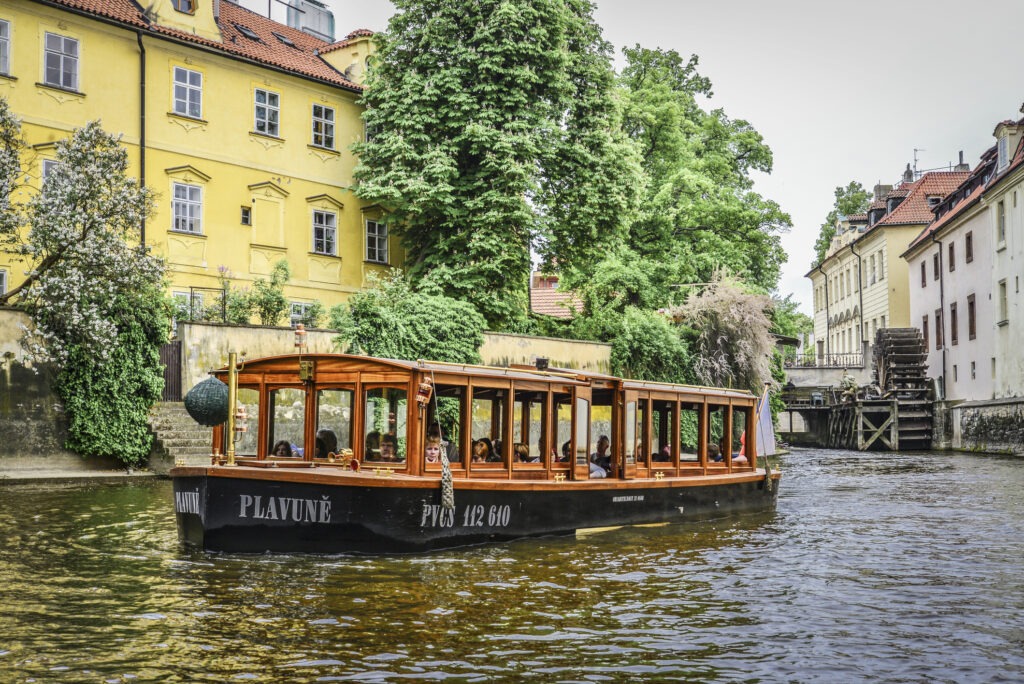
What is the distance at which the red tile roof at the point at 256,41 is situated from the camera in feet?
92.1

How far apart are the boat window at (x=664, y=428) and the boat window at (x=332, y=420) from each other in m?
6.34

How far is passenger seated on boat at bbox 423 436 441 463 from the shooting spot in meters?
13.8

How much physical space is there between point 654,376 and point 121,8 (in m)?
18.4

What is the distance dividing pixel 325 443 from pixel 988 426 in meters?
31.4

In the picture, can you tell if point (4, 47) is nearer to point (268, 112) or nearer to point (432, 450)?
point (268, 112)

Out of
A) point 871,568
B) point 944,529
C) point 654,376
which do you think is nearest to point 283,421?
point 871,568

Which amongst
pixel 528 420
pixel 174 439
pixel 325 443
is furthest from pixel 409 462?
pixel 174 439

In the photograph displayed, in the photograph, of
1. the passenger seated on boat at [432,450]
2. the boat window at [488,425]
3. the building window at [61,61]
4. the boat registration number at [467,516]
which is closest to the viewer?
the boat registration number at [467,516]

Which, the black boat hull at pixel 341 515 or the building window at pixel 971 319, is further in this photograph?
the building window at pixel 971 319

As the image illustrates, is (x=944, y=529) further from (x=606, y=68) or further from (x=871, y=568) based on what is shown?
(x=606, y=68)

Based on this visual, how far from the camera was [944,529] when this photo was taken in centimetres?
1719

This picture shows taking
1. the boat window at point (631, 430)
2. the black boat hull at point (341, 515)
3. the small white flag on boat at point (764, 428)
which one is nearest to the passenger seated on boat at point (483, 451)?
the black boat hull at point (341, 515)

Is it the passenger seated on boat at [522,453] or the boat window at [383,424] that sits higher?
the boat window at [383,424]

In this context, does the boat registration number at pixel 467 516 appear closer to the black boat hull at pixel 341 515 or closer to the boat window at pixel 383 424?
the black boat hull at pixel 341 515
